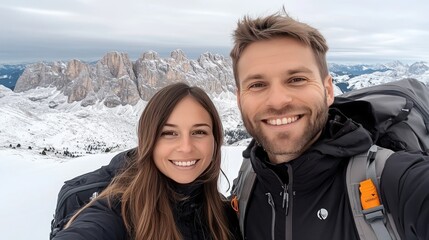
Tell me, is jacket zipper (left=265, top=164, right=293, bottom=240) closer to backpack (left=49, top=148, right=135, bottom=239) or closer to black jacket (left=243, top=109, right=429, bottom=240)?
black jacket (left=243, top=109, right=429, bottom=240)

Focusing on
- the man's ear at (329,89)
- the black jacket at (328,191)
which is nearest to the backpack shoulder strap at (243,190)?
the black jacket at (328,191)

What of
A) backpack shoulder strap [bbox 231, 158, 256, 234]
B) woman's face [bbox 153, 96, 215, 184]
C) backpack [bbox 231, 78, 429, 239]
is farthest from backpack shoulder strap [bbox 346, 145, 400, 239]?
woman's face [bbox 153, 96, 215, 184]

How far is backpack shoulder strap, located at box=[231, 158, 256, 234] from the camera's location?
317cm

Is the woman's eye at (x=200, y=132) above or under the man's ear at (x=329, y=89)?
under

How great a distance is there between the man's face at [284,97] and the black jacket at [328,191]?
0.14 metres

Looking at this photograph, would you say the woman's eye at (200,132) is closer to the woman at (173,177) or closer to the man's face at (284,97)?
the woman at (173,177)

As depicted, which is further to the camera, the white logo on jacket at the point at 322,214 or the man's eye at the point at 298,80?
the man's eye at the point at 298,80

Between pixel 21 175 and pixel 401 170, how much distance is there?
662 inches

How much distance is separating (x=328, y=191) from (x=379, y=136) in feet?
2.32

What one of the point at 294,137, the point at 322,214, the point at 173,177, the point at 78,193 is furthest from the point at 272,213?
→ the point at 78,193

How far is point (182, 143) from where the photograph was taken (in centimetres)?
354

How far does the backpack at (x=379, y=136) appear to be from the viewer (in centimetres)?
214

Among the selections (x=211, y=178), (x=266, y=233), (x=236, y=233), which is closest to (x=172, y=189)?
(x=211, y=178)

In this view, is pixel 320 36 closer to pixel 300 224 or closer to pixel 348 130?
pixel 348 130
